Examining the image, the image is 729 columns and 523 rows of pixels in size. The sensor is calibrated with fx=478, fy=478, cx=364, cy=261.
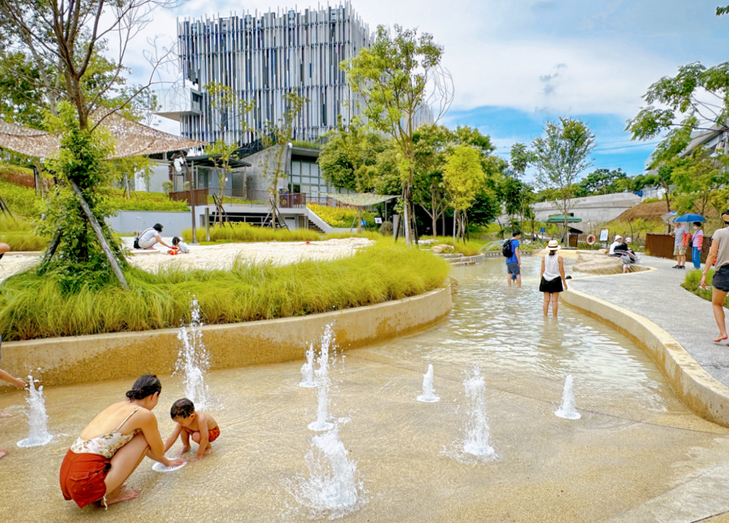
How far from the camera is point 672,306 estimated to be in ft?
28.6

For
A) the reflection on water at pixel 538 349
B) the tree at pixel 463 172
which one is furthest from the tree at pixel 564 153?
the reflection on water at pixel 538 349

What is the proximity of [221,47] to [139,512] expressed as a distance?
66.1 metres

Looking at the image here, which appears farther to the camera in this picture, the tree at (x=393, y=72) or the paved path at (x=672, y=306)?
the tree at (x=393, y=72)

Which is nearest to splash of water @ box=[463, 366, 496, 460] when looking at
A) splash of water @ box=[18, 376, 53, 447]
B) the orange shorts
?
the orange shorts

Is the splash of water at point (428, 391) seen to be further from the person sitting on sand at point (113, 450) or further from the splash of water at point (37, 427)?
the splash of water at point (37, 427)

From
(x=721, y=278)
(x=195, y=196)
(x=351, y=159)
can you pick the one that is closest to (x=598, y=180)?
(x=351, y=159)

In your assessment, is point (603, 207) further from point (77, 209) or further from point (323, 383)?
point (77, 209)

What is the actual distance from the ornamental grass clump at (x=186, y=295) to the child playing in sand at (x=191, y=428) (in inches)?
96.6

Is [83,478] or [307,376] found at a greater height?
[83,478]

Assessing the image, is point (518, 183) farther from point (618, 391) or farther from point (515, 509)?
point (515, 509)

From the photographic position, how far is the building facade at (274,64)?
5766 centimetres

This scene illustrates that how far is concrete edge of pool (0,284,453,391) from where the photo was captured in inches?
196

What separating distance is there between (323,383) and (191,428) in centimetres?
186

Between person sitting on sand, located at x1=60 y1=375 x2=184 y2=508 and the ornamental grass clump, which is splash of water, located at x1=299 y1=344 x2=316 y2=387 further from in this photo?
person sitting on sand, located at x1=60 y1=375 x2=184 y2=508
